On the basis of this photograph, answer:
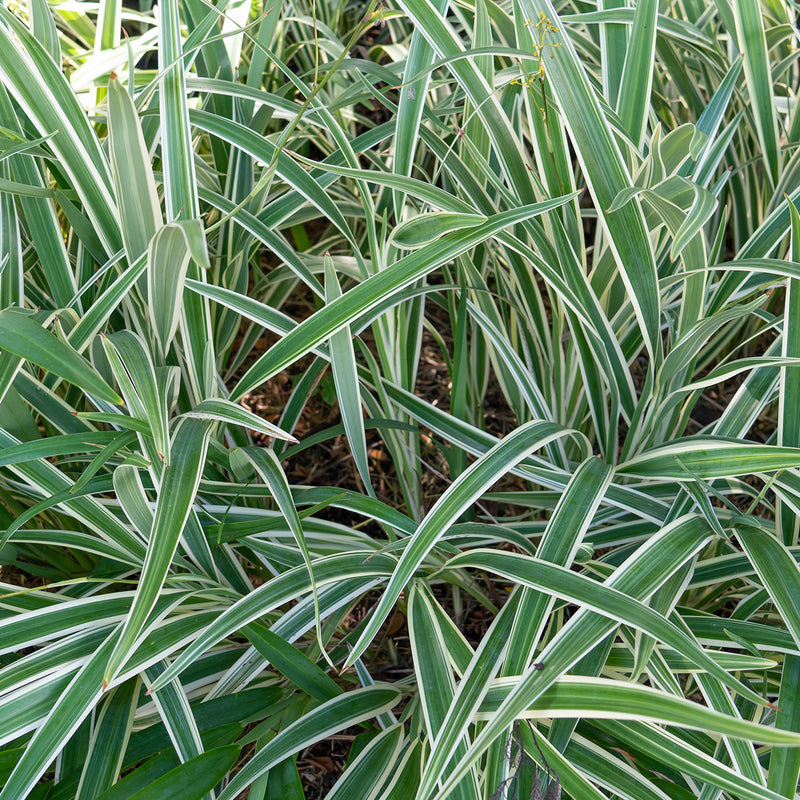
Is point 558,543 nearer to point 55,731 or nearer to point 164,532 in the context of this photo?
point 164,532

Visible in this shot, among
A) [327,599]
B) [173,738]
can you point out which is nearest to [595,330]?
[327,599]

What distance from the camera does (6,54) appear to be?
60 centimetres

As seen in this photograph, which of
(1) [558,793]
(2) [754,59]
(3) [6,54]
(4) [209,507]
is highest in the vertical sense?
(3) [6,54]

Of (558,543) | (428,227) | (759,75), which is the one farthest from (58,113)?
(759,75)

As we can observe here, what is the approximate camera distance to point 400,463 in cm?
83

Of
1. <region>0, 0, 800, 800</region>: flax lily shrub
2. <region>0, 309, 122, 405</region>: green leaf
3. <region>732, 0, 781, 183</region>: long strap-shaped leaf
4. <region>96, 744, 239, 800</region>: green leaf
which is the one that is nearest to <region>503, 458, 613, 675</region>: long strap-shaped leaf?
<region>0, 0, 800, 800</region>: flax lily shrub

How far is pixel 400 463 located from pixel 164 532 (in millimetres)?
379

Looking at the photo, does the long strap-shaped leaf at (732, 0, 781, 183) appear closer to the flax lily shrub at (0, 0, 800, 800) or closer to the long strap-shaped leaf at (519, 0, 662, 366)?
the flax lily shrub at (0, 0, 800, 800)

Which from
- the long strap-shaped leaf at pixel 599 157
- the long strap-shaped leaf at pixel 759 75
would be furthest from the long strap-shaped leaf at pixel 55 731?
the long strap-shaped leaf at pixel 759 75

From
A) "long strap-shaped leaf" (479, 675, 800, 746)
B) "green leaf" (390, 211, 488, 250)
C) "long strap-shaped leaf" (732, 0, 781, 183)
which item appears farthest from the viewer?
"long strap-shaped leaf" (732, 0, 781, 183)

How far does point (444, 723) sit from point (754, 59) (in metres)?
0.74

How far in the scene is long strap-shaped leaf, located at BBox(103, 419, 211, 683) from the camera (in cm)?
48

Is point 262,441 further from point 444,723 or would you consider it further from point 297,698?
point 444,723

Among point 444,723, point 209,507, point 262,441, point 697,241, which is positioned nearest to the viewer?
point 444,723
